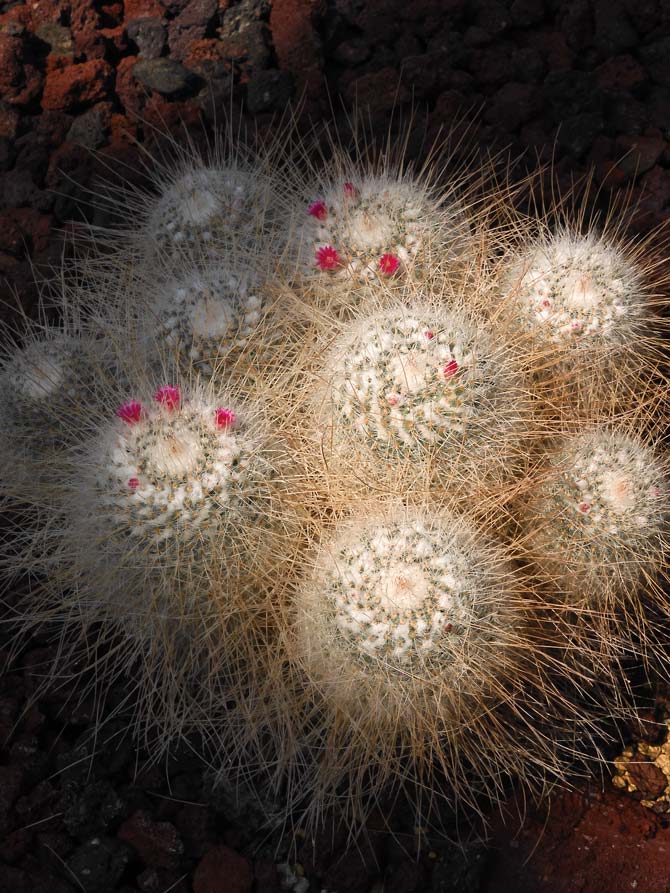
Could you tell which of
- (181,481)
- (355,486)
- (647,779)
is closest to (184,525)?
(181,481)

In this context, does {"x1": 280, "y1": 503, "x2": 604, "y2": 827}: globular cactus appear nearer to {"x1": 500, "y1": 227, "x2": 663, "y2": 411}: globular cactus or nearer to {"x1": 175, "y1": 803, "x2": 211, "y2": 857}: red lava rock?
{"x1": 175, "y1": 803, "x2": 211, "y2": 857}: red lava rock

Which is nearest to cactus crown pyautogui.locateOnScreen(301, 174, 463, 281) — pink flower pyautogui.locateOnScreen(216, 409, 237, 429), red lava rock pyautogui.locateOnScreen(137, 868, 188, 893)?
pink flower pyautogui.locateOnScreen(216, 409, 237, 429)

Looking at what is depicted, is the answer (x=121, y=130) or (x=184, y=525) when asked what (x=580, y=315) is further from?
(x=121, y=130)

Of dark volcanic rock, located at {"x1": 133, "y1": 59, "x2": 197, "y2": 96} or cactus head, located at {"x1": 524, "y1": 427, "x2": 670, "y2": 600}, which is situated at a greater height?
dark volcanic rock, located at {"x1": 133, "y1": 59, "x2": 197, "y2": 96}

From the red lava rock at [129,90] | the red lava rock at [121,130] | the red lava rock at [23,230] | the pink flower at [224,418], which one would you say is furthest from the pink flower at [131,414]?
the red lava rock at [129,90]

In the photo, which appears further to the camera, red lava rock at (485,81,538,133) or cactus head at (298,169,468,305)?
red lava rock at (485,81,538,133)

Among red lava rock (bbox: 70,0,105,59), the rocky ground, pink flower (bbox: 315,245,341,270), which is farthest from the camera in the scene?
red lava rock (bbox: 70,0,105,59)
